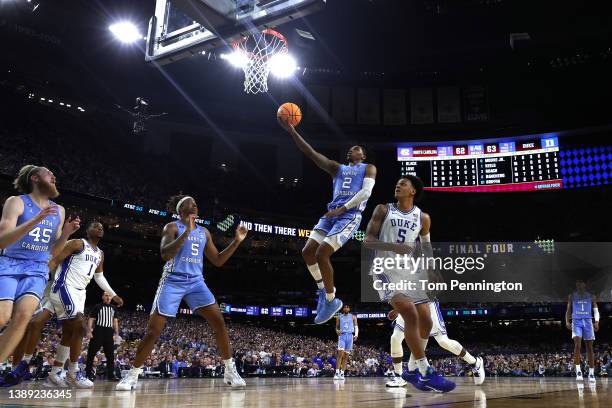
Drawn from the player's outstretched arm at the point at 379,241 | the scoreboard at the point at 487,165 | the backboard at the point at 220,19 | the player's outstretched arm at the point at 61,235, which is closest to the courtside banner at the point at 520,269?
the scoreboard at the point at 487,165

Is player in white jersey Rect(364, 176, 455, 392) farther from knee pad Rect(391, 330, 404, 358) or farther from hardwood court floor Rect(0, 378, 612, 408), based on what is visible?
knee pad Rect(391, 330, 404, 358)

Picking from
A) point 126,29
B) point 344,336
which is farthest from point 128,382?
point 126,29

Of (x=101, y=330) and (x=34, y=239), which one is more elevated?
(x=34, y=239)

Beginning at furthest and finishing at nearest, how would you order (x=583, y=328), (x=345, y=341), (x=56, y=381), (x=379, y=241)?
1. (x=345, y=341)
2. (x=583, y=328)
3. (x=56, y=381)
4. (x=379, y=241)

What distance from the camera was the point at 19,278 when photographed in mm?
3881

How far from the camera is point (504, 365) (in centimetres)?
2388

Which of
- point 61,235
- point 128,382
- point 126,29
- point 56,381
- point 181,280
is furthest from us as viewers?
point 126,29

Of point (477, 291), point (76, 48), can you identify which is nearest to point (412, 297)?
point (76, 48)

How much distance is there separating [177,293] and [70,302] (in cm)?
189

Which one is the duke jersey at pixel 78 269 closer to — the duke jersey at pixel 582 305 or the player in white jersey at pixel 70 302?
the player in white jersey at pixel 70 302

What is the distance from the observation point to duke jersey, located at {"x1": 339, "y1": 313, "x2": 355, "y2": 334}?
12.2 meters

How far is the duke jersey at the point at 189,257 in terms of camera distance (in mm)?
5828

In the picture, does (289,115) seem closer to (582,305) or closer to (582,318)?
(582,305)

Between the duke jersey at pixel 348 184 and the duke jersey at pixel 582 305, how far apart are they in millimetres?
7533
